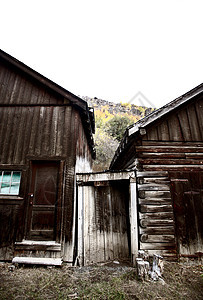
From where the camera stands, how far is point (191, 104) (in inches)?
246

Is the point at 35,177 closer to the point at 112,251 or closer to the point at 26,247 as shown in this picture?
the point at 26,247

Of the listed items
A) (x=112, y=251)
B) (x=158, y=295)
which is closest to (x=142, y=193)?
(x=112, y=251)

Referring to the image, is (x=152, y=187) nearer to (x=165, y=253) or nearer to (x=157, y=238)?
(x=157, y=238)

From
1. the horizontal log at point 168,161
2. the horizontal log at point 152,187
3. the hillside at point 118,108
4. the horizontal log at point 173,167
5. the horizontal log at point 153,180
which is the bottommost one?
the horizontal log at point 152,187

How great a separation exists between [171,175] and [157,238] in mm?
1892

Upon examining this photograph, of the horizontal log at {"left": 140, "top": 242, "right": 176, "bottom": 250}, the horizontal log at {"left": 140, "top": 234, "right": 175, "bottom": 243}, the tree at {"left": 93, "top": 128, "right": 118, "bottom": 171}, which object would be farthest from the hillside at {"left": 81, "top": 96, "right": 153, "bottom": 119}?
the horizontal log at {"left": 140, "top": 242, "right": 176, "bottom": 250}

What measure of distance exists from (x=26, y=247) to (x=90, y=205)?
2.14 m

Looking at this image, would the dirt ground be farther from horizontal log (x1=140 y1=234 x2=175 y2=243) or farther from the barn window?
the barn window

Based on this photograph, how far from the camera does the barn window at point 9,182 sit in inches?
219

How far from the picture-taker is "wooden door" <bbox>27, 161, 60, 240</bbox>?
5.19 m

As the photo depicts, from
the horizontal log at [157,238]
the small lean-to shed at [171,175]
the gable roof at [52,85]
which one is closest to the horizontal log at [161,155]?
the small lean-to shed at [171,175]

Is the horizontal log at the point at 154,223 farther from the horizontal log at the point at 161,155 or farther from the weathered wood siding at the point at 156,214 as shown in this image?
the horizontal log at the point at 161,155

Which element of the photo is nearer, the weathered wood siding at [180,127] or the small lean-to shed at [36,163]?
the small lean-to shed at [36,163]

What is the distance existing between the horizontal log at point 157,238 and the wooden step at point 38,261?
239 cm
